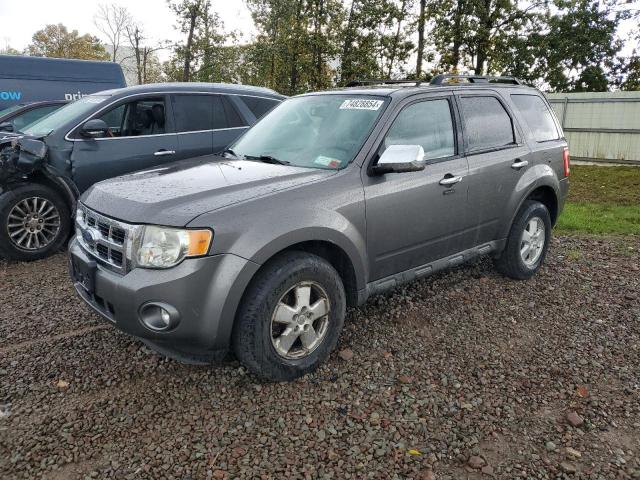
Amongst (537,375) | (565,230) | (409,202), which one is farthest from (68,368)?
(565,230)

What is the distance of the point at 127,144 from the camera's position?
19.7 ft

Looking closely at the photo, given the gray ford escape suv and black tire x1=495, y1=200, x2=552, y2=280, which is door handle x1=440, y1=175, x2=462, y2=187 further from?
black tire x1=495, y1=200, x2=552, y2=280

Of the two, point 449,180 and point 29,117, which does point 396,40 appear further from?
point 449,180

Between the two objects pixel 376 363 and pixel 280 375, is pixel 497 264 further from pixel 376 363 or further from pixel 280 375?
pixel 280 375

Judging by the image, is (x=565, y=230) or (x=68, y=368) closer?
(x=68, y=368)

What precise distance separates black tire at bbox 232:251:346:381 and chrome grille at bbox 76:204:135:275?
704 mm

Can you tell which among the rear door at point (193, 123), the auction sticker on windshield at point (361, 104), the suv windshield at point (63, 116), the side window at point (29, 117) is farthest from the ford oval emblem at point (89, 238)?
the side window at point (29, 117)

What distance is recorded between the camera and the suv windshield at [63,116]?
234 inches

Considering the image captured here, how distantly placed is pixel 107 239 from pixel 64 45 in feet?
166

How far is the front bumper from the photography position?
2.74 meters

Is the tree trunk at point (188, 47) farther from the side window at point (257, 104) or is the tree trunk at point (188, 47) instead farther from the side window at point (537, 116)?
the side window at point (537, 116)

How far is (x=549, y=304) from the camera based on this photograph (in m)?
4.54

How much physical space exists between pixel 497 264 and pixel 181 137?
385cm

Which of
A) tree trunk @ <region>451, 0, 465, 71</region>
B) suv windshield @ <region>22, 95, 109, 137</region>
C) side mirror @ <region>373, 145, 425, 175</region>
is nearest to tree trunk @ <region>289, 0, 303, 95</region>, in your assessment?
tree trunk @ <region>451, 0, 465, 71</region>
